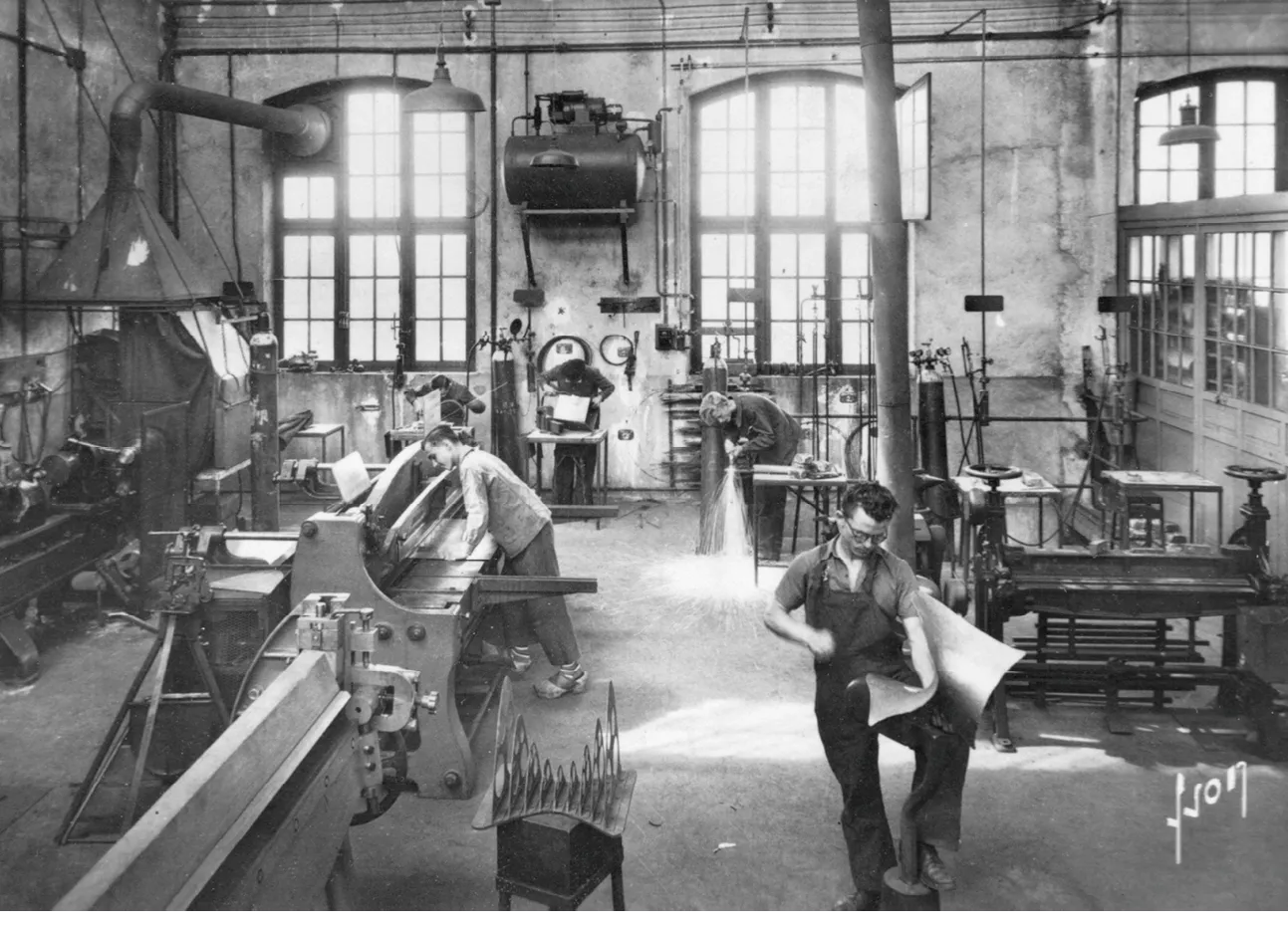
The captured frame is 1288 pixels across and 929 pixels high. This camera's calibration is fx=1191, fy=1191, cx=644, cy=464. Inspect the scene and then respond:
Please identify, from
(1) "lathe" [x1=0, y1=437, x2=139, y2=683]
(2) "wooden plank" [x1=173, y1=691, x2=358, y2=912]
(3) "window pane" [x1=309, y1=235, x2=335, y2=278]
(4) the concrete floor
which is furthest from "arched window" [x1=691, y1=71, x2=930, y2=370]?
(2) "wooden plank" [x1=173, y1=691, x2=358, y2=912]

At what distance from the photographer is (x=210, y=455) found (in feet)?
28.8

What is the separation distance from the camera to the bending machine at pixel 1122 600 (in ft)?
18.5

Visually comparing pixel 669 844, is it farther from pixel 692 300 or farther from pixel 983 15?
pixel 983 15

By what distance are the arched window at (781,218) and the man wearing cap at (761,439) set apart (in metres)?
2.29

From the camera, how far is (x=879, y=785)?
3.93 m

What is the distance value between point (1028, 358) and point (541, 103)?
5.19 meters

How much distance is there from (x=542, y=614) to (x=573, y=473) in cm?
433

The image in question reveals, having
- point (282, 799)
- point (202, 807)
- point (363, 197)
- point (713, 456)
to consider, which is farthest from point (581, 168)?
point (202, 807)

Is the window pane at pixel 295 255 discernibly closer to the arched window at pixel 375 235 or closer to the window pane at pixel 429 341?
the arched window at pixel 375 235

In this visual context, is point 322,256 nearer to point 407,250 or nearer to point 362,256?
point 362,256

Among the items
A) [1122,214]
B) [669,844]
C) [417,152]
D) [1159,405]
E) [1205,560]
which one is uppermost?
[417,152]

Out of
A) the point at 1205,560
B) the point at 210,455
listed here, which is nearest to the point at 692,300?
the point at 210,455

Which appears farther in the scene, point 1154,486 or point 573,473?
point 573,473

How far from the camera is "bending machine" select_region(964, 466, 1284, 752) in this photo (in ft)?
18.5
